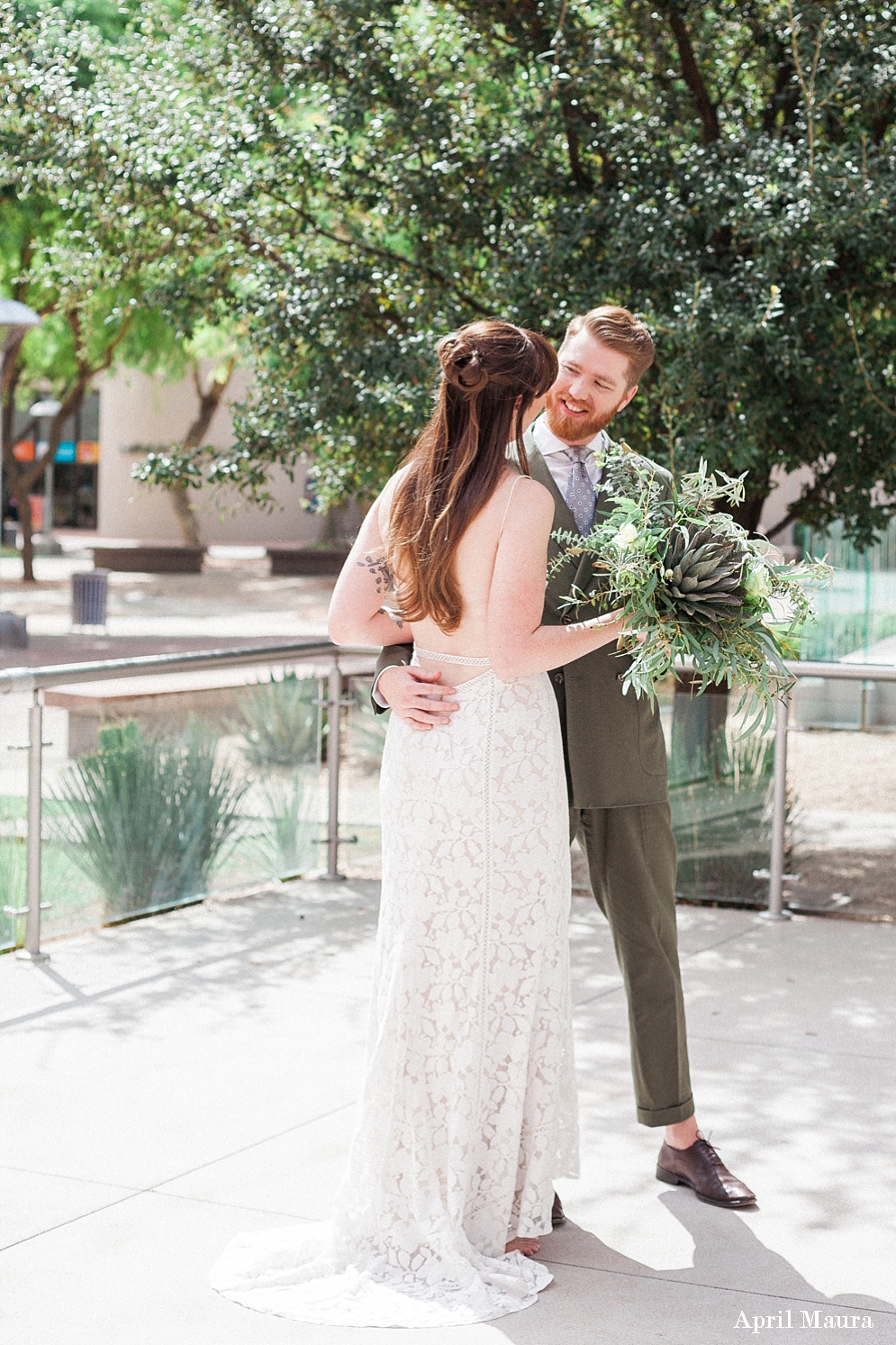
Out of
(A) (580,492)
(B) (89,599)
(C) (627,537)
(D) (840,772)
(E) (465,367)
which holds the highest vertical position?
(E) (465,367)

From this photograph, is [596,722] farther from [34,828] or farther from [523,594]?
[34,828]

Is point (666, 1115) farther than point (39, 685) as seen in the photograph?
No

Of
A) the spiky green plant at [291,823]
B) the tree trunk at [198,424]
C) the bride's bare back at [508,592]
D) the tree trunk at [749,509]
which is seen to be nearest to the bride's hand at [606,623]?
the bride's bare back at [508,592]

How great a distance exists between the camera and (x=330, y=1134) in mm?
4227

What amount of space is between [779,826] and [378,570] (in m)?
3.94

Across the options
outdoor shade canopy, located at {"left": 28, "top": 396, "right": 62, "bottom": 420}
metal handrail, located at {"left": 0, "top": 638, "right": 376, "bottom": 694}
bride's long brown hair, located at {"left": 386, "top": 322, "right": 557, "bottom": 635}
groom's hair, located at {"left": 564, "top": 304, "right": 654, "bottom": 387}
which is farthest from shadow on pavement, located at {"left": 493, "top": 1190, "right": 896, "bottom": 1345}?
outdoor shade canopy, located at {"left": 28, "top": 396, "right": 62, "bottom": 420}

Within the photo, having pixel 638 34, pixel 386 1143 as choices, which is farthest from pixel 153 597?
pixel 386 1143

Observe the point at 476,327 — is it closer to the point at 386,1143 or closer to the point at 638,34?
the point at 386,1143

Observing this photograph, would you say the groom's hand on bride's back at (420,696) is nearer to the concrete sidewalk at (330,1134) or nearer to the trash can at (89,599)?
the concrete sidewalk at (330,1134)

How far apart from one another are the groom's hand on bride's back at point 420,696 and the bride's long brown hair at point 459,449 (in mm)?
151

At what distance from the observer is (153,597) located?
Result: 27375 millimetres

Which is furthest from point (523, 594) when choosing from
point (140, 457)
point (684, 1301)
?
point (140, 457)

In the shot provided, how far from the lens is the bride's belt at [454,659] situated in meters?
3.44

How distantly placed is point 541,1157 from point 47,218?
16627mm
